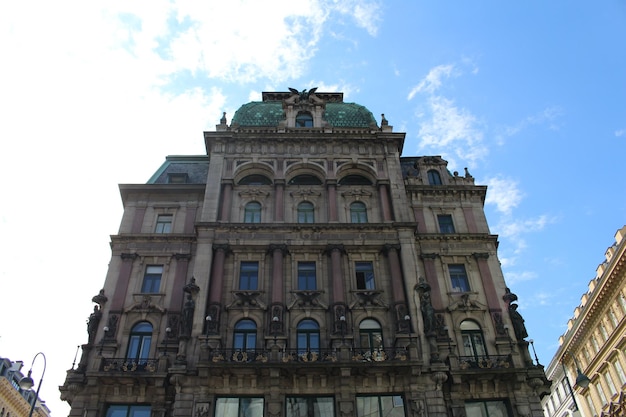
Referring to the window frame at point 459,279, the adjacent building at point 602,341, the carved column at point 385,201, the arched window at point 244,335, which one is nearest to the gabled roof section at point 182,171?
the arched window at point 244,335

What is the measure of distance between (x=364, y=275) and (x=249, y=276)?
776 centimetres

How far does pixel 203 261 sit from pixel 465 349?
58.1ft

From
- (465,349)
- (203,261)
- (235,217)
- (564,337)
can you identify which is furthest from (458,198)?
(564,337)

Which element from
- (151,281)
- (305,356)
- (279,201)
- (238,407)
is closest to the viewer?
(238,407)

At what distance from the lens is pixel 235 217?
129ft

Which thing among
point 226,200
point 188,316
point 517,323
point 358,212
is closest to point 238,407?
point 188,316

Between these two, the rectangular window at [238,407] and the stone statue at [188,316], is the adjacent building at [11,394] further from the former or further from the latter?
the rectangular window at [238,407]

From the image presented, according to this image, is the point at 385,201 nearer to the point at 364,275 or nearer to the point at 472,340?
the point at 364,275

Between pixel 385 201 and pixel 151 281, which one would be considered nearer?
pixel 151 281

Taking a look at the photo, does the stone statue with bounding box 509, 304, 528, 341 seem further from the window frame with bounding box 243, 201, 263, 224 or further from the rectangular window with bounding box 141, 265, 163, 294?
the rectangular window with bounding box 141, 265, 163, 294

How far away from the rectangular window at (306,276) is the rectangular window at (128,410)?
1176 cm

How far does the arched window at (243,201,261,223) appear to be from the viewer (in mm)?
39625

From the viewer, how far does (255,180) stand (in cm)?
4241

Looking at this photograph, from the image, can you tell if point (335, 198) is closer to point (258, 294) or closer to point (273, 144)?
point (273, 144)
